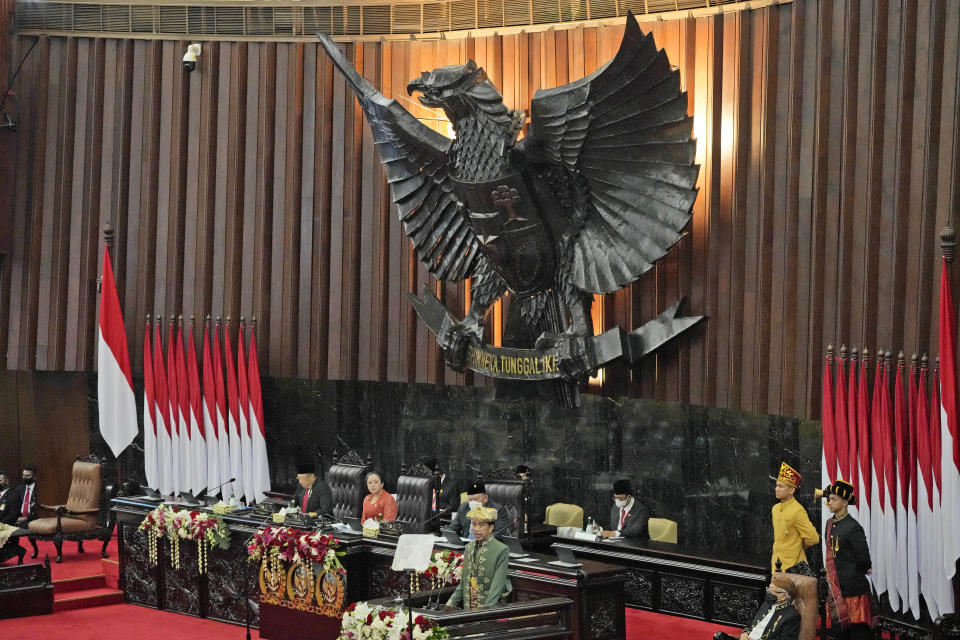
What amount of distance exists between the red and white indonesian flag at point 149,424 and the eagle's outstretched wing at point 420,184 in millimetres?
2958

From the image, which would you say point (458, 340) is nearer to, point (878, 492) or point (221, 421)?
point (221, 421)

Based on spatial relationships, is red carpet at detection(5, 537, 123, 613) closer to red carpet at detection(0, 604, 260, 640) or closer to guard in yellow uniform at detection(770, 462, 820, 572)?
red carpet at detection(0, 604, 260, 640)

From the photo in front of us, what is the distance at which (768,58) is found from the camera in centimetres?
917

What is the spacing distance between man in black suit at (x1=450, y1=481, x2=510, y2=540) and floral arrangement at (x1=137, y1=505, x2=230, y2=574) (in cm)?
185

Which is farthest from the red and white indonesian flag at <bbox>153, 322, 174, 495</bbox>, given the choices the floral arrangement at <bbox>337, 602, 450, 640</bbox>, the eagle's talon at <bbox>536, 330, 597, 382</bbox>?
the floral arrangement at <bbox>337, 602, 450, 640</bbox>

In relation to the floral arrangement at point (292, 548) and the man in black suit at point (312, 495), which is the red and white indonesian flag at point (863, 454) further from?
the man in black suit at point (312, 495)

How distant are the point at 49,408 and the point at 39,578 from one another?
3.27 meters

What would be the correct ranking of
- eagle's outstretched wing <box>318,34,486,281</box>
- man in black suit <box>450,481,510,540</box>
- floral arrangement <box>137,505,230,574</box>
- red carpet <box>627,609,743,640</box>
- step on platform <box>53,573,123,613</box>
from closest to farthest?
red carpet <box>627,609,743,640</box>, man in black suit <box>450,481,510,540</box>, floral arrangement <box>137,505,230,574</box>, step on platform <box>53,573,123,613</box>, eagle's outstretched wing <box>318,34,486,281</box>

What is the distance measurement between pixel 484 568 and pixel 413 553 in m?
1.04

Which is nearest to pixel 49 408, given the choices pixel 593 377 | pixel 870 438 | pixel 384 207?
pixel 384 207

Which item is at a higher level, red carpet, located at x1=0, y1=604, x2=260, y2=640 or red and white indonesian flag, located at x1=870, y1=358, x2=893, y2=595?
red and white indonesian flag, located at x1=870, y1=358, x2=893, y2=595

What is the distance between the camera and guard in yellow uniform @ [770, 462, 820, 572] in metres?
8.00

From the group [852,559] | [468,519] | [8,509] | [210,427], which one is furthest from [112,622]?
[852,559]

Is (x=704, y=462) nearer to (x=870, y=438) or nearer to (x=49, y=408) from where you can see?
(x=870, y=438)
